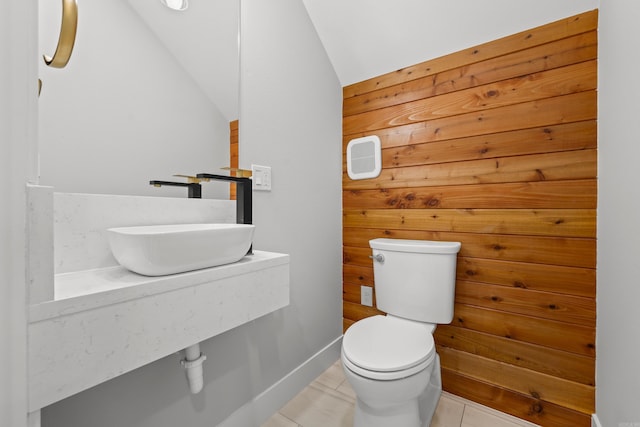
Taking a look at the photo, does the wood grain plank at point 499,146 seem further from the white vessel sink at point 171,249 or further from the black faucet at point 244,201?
the white vessel sink at point 171,249

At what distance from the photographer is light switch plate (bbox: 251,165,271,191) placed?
1279mm

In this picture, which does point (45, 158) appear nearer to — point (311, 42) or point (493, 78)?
point (311, 42)

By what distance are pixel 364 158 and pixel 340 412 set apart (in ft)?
4.63

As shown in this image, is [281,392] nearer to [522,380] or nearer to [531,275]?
[522,380]

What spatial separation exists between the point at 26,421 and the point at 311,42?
1.84 meters

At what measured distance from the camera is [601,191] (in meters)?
1.12

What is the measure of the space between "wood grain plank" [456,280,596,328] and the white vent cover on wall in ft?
2.66

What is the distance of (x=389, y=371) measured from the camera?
98 cm

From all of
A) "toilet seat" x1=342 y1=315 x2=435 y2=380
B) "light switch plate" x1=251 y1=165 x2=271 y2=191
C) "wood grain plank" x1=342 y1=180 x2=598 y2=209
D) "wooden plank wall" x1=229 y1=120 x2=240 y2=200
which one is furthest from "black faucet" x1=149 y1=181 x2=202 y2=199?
"wood grain plank" x1=342 y1=180 x2=598 y2=209

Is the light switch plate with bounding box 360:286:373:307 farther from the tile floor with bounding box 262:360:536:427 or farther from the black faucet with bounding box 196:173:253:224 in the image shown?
the black faucet with bounding box 196:173:253:224

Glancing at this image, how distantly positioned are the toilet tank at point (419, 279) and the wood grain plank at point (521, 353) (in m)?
0.22

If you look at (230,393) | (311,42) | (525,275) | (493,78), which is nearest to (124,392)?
(230,393)

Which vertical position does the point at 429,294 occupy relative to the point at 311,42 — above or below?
below

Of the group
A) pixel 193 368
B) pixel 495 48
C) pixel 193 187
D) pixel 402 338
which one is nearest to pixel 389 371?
pixel 402 338
